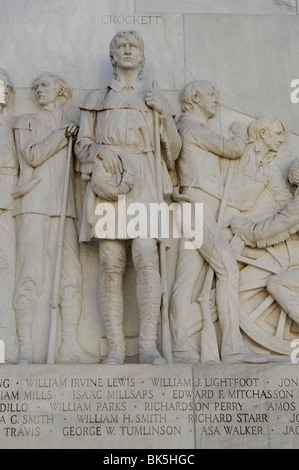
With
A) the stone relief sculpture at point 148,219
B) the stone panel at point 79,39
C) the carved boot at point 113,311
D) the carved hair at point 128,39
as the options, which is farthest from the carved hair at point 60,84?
the carved boot at point 113,311

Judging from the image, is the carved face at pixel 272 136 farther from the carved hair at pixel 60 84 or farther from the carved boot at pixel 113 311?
the carved boot at pixel 113 311

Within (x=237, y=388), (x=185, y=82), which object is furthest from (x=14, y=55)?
(x=237, y=388)

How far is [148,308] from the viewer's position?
9578mm

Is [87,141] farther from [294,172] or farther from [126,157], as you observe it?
[294,172]

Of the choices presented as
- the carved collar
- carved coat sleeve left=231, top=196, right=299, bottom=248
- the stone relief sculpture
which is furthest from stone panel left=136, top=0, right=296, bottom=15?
carved coat sleeve left=231, top=196, right=299, bottom=248

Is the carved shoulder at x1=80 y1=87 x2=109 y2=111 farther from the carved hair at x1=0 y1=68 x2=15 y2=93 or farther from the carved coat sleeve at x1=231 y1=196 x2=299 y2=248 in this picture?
the carved coat sleeve at x1=231 y1=196 x2=299 y2=248

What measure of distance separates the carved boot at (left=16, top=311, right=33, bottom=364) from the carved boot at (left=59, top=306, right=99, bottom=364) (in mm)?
340

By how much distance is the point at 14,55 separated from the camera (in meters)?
11.1

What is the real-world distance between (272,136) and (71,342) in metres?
3.25

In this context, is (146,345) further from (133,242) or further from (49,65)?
(49,65)

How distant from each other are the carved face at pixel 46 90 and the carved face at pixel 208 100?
1.62m

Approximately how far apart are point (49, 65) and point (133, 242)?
8.51ft
